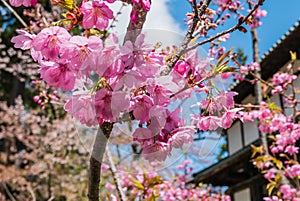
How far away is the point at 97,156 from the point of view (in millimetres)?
1261

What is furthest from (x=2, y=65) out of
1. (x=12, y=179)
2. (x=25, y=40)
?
(x=25, y=40)

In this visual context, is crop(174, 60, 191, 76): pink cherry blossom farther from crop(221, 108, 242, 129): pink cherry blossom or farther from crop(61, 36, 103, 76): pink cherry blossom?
crop(61, 36, 103, 76): pink cherry blossom

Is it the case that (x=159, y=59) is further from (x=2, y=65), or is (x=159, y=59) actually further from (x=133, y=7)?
(x=2, y=65)

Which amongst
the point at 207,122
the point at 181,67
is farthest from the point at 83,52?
the point at 207,122

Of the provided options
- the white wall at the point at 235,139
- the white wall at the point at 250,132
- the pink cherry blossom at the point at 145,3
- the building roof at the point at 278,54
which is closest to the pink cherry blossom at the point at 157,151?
the pink cherry blossom at the point at 145,3

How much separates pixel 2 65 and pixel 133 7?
41.2 feet

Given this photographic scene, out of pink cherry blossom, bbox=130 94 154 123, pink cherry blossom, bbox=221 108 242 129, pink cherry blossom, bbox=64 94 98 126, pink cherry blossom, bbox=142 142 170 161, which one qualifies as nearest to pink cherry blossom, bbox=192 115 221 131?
pink cherry blossom, bbox=221 108 242 129

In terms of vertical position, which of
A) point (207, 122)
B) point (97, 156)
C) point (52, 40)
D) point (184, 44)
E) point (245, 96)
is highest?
point (245, 96)

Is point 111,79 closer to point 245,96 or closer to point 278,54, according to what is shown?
point 278,54

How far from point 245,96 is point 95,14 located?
8976mm

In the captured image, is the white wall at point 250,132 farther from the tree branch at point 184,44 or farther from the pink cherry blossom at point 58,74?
the pink cherry blossom at point 58,74

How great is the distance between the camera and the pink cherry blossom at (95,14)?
1068 millimetres

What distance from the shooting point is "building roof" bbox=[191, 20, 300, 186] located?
690 centimetres

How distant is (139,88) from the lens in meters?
1.09
